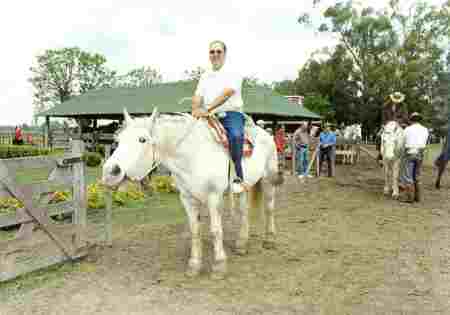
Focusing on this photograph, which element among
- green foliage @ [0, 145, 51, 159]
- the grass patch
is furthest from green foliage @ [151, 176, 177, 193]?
green foliage @ [0, 145, 51, 159]

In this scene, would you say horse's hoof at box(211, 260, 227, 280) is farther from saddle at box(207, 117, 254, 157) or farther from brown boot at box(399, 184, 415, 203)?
brown boot at box(399, 184, 415, 203)

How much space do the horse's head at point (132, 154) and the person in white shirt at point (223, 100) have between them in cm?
66

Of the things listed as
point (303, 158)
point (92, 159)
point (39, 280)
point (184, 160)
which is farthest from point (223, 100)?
point (92, 159)

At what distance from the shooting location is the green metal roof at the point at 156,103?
20.3m

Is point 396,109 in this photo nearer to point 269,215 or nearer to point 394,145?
point 394,145

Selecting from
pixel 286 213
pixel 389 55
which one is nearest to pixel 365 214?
pixel 286 213

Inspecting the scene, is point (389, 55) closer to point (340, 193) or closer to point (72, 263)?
point (340, 193)

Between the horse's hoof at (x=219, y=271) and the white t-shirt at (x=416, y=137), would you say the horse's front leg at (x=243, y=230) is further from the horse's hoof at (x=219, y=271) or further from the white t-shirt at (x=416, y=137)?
the white t-shirt at (x=416, y=137)

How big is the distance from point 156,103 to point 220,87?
59.9 ft

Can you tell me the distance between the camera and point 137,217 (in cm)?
758

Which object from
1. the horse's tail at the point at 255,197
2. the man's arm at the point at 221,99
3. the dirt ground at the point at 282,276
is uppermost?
the man's arm at the point at 221,99

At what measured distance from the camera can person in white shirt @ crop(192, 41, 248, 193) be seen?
14.2 feet

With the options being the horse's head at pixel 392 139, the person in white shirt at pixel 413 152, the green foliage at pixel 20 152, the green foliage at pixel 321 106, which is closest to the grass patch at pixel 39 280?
the person in white shirt at pixel 413 152

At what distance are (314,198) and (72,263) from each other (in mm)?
6798
